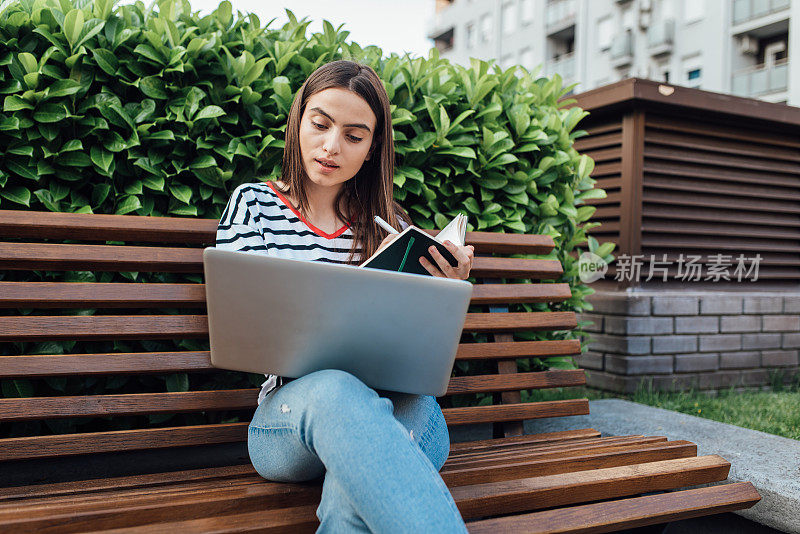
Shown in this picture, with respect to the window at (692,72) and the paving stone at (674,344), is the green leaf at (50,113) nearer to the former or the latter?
the paving stone at (674,344)

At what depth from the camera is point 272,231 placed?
189 centimetres

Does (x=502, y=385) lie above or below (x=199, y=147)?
below

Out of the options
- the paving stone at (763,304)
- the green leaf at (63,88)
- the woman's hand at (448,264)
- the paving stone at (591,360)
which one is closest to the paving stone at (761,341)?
the paving stone at (763,304)

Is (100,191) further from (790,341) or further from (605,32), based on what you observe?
(605,32)

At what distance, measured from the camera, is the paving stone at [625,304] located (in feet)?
14.1

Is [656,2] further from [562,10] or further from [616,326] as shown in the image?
[616,326]

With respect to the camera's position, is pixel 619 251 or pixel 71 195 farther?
pixel 619 251

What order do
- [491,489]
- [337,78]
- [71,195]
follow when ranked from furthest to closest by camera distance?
[71,195]
[337,78]
[491,489]

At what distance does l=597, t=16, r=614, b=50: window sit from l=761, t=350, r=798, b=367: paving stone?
19.7 m

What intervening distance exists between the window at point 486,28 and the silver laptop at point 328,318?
31.2 metres

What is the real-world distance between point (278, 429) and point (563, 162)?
200 cm

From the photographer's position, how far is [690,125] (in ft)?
15.3

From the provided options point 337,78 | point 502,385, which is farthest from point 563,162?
point 337,78

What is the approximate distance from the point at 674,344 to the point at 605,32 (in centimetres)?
2116
